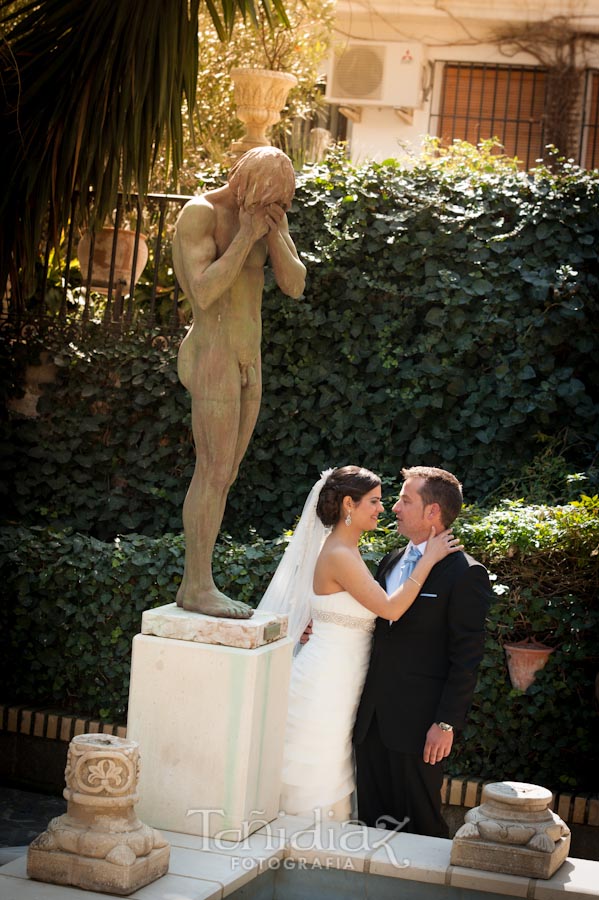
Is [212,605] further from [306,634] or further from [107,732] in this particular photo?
[107,732]

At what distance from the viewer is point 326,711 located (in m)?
4.09

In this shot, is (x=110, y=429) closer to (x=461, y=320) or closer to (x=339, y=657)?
(x=461, y=320)

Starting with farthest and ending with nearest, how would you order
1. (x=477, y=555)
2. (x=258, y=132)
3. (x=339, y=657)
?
(x=258, y=132)
(x=477, y=555)
(x=339, y=657)

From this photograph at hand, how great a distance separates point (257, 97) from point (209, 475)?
3.70 metres

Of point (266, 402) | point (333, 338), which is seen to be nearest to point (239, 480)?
point (266, 402)

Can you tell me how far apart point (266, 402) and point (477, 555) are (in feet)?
6.82

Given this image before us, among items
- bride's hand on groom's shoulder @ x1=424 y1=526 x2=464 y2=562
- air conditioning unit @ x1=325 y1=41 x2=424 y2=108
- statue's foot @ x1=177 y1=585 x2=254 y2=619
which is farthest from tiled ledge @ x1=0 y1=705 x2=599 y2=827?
air conditioning unit @ x1=325 y1=41 x2=424 y2=108

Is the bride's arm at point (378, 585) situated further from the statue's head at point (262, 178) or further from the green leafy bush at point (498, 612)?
the statue's head at point (262, 178)

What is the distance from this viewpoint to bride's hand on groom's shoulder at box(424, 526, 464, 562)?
3.98 metres

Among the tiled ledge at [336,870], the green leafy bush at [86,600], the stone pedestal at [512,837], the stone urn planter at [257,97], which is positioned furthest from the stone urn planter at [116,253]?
the stone pedestal at [512,837]

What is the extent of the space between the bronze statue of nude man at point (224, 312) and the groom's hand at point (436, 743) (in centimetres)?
83

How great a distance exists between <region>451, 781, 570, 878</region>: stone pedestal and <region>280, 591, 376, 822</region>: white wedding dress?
698mm

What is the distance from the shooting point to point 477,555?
16.5 ft

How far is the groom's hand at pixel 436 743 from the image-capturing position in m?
3.88
